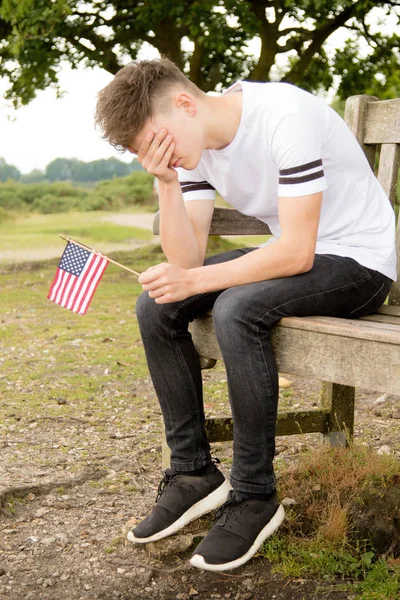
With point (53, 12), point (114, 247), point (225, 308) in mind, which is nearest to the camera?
point (225, 308)

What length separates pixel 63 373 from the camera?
4.89 meters

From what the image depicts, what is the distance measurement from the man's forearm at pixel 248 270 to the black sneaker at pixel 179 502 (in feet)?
2.17

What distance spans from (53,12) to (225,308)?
24.3 ft

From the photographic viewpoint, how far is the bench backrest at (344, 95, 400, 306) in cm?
303

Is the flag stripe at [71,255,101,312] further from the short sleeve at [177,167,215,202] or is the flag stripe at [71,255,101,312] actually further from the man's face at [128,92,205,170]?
the man's face at [128,92,205,170]

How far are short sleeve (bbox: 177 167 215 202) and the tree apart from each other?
6.44m

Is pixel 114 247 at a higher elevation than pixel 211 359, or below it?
below

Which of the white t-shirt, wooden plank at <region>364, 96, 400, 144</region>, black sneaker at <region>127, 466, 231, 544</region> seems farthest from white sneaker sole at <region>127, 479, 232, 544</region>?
wooden plank at <region>364, 96, 400, 144</region>

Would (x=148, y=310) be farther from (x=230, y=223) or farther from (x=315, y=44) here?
(x=315, y=44)

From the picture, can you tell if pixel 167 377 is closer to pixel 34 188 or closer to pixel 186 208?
pixel 186 208

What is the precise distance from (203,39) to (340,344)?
24.4 feet

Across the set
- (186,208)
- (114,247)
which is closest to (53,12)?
(114,247)

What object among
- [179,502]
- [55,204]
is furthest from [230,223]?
[55,204]

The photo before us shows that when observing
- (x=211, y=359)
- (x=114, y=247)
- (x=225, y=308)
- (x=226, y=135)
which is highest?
(x=226, y=135)
